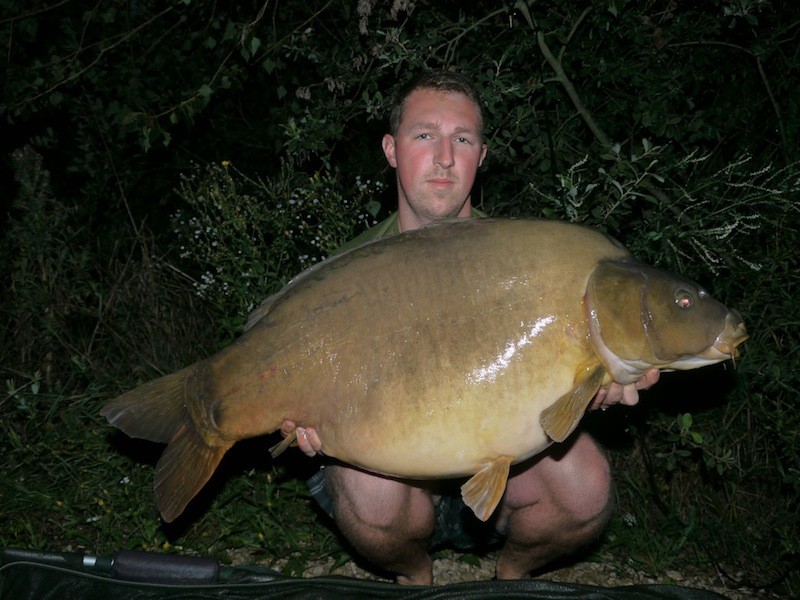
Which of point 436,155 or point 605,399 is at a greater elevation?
point 436,155

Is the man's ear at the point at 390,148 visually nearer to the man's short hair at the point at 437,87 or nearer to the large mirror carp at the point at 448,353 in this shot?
the man's short hair at the point at 437,87

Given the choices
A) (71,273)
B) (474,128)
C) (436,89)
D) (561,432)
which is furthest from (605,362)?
(71,273)

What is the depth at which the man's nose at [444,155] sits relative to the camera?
2.17 m

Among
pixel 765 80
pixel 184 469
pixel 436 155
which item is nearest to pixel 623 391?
pixel 436 155

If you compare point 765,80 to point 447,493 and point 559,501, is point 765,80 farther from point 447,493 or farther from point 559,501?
point 447,493

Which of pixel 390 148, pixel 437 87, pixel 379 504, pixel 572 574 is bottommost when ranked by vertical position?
pixel 572 574

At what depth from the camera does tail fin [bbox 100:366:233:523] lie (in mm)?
1770

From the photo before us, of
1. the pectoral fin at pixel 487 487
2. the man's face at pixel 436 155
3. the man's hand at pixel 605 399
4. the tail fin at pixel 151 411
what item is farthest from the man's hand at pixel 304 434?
the man's face at pixel 436 155

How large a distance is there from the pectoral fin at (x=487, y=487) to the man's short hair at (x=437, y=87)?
111 centimetres

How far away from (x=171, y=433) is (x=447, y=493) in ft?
2.69

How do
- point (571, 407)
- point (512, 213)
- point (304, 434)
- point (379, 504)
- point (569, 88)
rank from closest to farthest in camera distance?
point (571, 407) < point (304, 434) < point (379, 504) < point (569, 88) < point (512, 213)

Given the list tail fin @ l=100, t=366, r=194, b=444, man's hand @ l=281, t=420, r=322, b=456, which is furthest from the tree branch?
tail fin @ l=100, t=366, r=194, b=444

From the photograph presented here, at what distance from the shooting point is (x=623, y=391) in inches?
70.2

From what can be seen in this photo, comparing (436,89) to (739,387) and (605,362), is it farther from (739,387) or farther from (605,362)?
(739,387)
